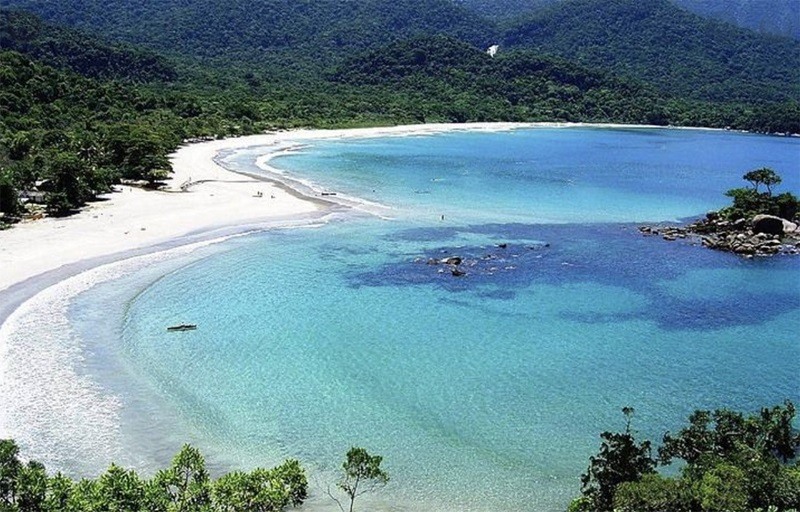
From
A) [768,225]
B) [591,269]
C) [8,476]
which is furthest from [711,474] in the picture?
[768,225]

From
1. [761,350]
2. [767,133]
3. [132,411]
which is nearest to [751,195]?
[761,350]

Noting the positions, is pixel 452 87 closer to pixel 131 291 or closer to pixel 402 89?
pixel 402 89

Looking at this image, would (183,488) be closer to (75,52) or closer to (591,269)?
(591,269)

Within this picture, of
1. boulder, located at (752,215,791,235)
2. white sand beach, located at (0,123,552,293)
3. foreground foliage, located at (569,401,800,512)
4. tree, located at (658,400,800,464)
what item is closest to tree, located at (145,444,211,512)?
foreground foliage, located at (569,401,800,512)

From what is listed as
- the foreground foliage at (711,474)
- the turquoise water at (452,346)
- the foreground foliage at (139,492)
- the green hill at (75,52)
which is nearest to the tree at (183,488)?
the foreground foliage at (139,492)

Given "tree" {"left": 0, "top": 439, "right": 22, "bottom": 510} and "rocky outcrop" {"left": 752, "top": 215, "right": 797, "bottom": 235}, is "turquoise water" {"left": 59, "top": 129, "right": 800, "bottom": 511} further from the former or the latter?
"tree" {"left": 0, "top": 439, "right": 22, "bottom": 510}

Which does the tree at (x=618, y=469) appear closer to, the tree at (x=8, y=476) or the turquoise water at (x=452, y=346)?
the turquoise water at (x=452, y=346)
